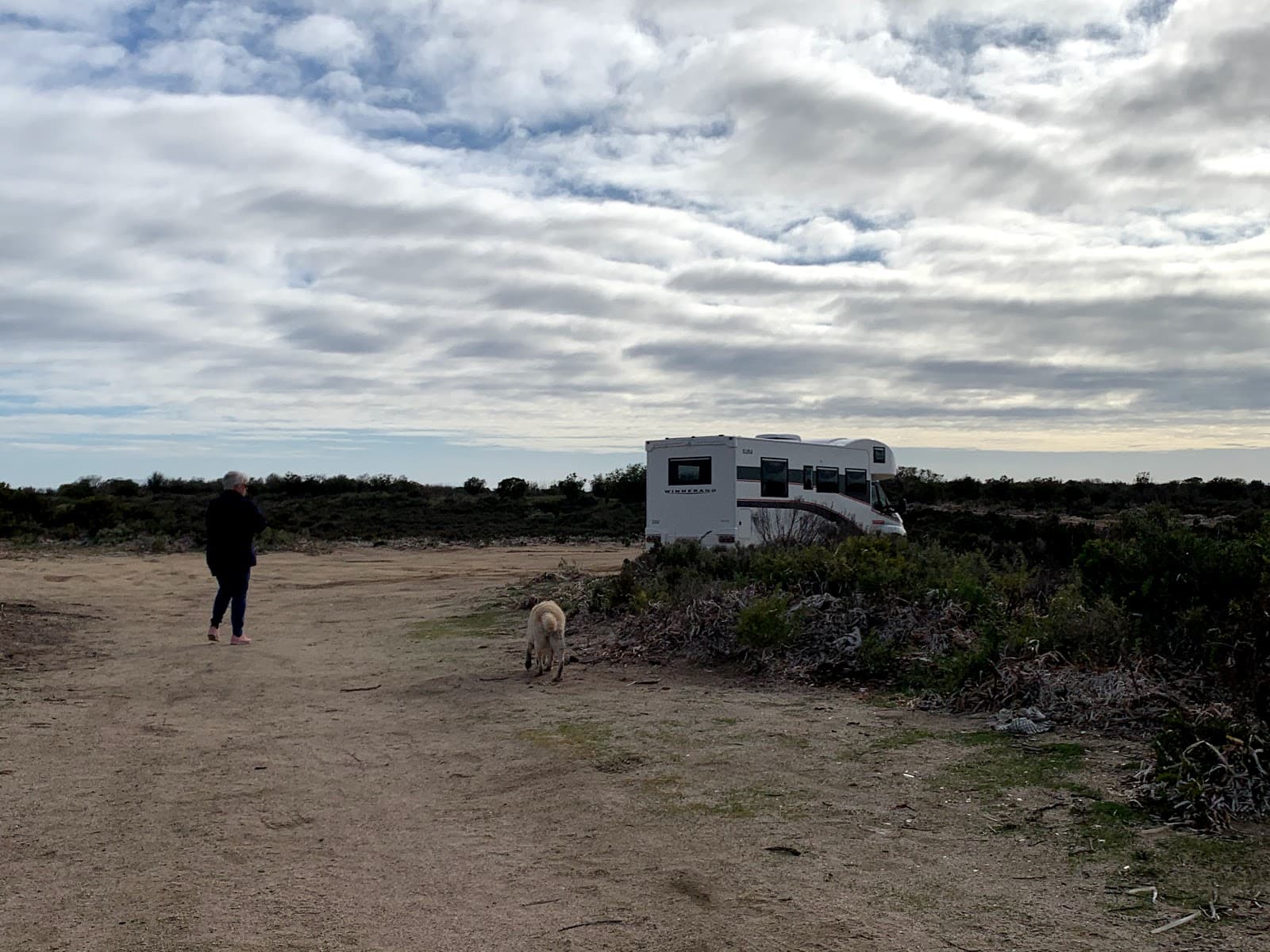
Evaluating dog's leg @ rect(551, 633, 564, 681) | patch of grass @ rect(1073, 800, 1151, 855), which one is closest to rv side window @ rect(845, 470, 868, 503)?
dog's leg @ rect(551, 633, 564, 681)

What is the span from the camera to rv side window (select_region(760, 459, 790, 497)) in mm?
21484

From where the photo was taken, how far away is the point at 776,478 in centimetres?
2173

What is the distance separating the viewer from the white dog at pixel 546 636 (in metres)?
9.44

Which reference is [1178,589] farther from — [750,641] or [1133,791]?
[750,641]

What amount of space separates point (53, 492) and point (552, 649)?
4663 centimetres

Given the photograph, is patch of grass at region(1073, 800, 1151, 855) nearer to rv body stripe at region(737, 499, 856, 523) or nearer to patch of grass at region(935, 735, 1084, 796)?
patch of grass at region(935, 735, 1084, 796)

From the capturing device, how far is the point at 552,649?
962cm

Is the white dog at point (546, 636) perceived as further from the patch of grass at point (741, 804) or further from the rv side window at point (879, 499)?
the rv side window at point (879, 499)

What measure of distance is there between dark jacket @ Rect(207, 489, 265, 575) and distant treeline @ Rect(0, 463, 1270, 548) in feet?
48.6

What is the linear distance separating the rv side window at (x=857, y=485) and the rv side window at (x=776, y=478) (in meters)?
2.31

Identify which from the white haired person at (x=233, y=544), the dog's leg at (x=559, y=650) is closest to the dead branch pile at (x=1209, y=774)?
the dog's leg at (x=559, y=650)

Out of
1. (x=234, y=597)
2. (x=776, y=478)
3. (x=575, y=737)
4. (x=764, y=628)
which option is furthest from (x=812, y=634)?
(x=776, y=478)

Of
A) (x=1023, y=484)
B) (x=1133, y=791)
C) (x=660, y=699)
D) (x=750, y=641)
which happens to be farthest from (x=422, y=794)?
(x=1023, y=484)

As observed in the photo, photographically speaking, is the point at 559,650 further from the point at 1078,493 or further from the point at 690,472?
the point at 1078,493
